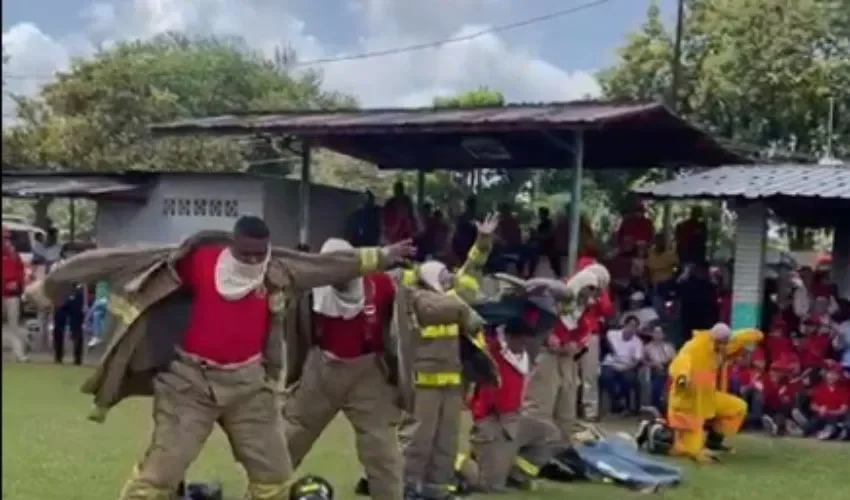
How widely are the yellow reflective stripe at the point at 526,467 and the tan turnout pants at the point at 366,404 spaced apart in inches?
93.2

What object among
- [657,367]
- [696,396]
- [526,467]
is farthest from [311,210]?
[526,467]

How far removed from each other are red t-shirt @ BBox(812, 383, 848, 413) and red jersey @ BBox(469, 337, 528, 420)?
6.24m

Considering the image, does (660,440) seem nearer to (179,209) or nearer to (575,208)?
(575,208)

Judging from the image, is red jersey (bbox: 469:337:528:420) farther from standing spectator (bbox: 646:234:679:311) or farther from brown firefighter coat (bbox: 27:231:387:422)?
standing spectator (bbox: 646:234:679:311)

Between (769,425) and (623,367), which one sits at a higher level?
(623,367)

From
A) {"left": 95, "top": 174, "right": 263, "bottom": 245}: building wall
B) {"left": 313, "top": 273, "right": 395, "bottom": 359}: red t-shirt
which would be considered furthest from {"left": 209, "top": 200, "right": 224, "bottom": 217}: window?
{"left": 313, "top": 273, "right": 395, "bottom": 359}: red t-shirt

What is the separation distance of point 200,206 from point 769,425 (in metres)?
9.60

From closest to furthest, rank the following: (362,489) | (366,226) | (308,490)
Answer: (308,490)
(362,489)
(366,226)

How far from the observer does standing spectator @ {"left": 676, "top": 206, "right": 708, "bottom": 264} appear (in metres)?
19.7

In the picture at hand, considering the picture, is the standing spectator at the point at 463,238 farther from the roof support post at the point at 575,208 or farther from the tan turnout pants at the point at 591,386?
the tan turnout pants at the point at 591,386

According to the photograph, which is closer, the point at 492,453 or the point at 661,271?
the point at 492,453

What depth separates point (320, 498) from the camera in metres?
8.15

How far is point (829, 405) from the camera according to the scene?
15.9 meters

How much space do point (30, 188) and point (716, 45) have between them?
1385 centimetres
